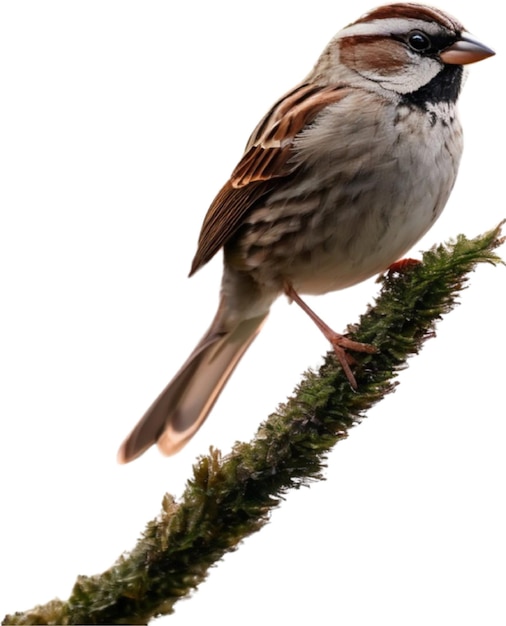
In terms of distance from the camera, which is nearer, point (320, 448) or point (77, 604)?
point (77, 604)

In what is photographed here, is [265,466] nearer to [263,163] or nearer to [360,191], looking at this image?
[360,191]

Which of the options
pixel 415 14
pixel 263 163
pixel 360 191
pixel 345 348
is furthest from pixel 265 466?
pixel 415 14

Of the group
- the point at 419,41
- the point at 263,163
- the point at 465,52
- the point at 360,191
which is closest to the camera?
the point at 360,191

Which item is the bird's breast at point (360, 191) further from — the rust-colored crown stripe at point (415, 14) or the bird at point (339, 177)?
the rust-colored crown stripe at point (415, 14)

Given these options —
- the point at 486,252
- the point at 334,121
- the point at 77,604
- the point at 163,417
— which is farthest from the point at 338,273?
the point at 77,604

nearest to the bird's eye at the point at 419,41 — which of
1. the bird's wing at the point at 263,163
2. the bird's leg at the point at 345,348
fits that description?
the bird's wing at the point at 263,163

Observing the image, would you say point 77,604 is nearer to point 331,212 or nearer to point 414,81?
point 331,212

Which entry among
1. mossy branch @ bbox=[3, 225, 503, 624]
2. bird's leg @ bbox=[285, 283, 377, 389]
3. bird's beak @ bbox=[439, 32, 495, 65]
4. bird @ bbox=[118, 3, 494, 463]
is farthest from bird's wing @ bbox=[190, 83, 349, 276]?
mossy branch @ bbox=[3, 225, 503, 624]
